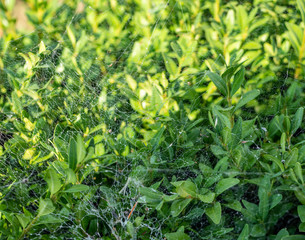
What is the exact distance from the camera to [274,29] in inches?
70.7

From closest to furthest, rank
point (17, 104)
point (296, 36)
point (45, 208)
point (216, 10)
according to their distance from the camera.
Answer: point (45, 208)
point (17, 104)
point (296, 36)
point (216, 10)

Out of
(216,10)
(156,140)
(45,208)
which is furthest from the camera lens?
(216,10)

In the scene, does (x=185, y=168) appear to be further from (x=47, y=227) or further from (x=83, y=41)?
(x=83, y=41)

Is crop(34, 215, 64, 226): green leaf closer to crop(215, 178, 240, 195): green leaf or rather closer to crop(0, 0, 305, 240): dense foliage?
crop(0, 0, 305, 240): dense foliage

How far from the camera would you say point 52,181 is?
82 cm

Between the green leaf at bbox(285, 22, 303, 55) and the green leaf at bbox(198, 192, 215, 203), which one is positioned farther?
the green leaf at bbox(285, 22, 303, 55)

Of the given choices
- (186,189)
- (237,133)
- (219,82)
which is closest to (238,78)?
(219,82)

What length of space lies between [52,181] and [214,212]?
41 centimetres

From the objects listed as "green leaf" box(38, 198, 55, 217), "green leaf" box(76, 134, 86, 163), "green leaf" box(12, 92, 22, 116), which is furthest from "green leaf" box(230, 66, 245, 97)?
"green leaf" box(12, 92, 22, 116)

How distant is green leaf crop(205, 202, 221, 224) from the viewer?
0.85m

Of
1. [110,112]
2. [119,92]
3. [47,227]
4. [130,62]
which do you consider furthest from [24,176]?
[130,62]

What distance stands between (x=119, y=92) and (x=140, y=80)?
97 mm

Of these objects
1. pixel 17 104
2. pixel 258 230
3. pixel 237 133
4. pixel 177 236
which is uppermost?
pixel 17 104

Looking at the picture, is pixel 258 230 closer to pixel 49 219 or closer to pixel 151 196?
pixel 151 196
